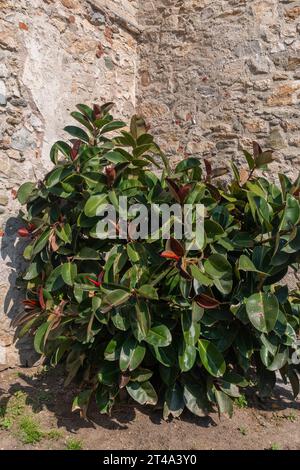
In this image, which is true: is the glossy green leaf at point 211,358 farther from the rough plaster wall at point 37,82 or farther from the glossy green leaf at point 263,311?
the rough plaster wall at point 37,82

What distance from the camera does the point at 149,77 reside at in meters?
4.21

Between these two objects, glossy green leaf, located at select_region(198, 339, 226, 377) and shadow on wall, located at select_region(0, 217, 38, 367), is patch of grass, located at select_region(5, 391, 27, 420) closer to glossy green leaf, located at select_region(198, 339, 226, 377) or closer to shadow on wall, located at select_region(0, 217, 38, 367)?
shadow on wall, located at select_region(0, 217, 38, 367)

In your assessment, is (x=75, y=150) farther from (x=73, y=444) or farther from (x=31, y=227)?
(x=73, y=444)

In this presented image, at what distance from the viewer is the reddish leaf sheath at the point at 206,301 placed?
2252 millimetres

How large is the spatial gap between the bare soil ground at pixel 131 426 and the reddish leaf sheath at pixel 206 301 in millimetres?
695

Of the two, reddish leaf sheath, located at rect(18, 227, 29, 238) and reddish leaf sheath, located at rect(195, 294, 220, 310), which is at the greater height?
reddish leaf sheath, located at rect(18, 227, 29, 238)

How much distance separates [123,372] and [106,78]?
258cm

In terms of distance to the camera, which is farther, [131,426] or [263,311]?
[131,426]

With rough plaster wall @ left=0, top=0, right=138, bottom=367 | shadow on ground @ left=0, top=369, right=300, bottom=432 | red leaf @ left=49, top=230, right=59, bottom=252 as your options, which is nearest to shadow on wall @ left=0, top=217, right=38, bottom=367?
rough plaster wall @ left=0, top=0, right=138, bottom=367

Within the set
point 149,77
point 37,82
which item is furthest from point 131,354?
point 149,77

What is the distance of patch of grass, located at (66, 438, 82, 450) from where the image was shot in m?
2.25

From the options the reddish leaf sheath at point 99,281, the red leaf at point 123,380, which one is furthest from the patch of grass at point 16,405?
the reddish leaf sheath at point 99,281

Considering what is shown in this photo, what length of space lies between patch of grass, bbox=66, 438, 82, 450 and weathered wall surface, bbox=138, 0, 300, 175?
2.37 m

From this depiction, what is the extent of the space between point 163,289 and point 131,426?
2.45 ft
